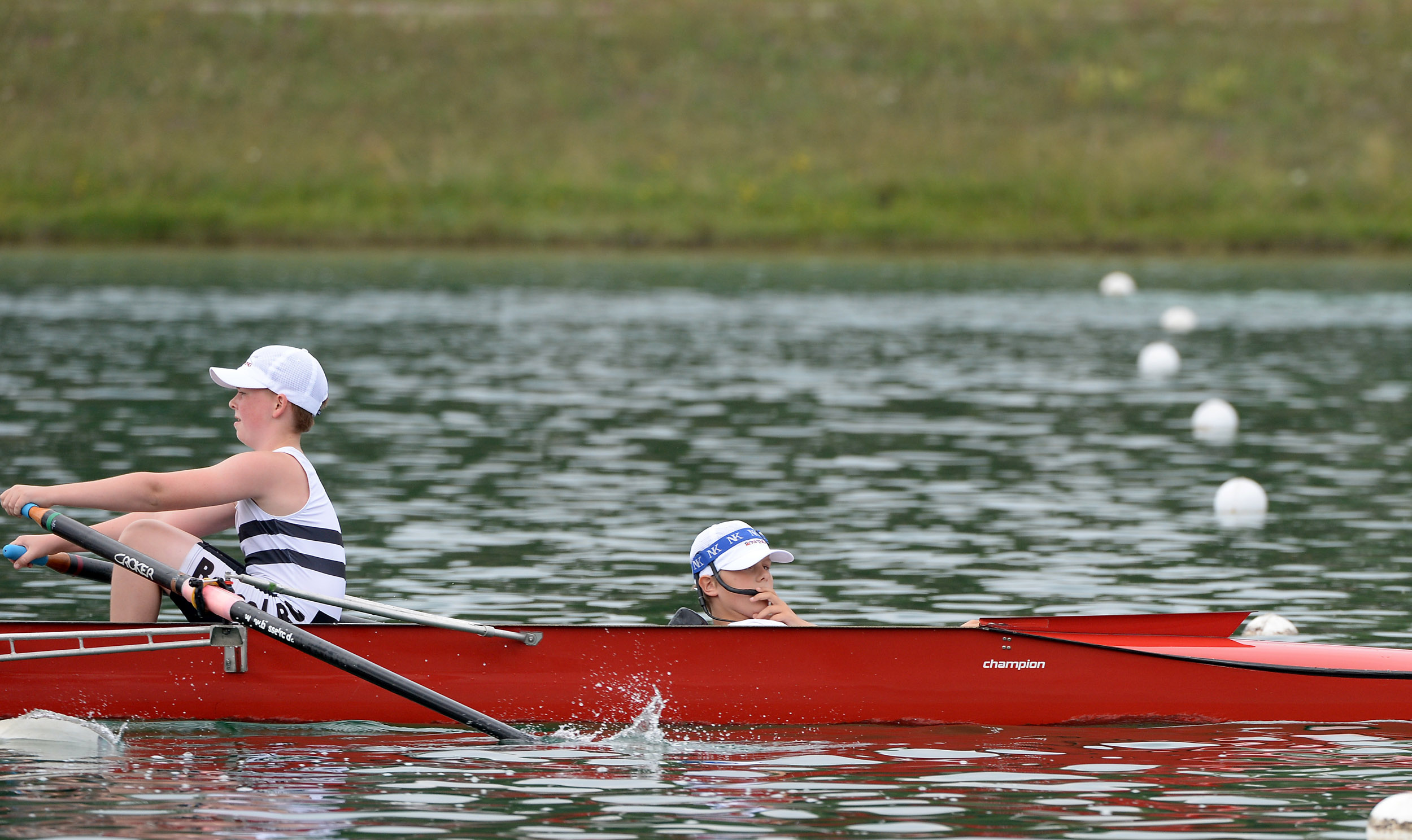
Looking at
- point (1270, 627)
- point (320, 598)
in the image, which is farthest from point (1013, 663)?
point (320, 598)

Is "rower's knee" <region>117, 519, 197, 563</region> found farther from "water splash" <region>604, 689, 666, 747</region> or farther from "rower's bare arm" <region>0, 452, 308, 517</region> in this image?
"water splash" <region>604, 689, 666, 747</region>

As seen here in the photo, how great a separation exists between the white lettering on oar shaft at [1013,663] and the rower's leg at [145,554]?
3494mm

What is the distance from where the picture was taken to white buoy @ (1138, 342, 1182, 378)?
26141 millimetres

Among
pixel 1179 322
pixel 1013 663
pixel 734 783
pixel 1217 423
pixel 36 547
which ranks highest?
pixel 1179 322

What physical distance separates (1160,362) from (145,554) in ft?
63.3

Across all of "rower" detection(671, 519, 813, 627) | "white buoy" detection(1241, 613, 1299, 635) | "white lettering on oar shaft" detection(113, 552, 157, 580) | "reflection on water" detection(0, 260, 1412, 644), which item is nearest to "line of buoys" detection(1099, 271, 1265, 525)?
"reflection on water" detection(0, 260, 1412, 644)

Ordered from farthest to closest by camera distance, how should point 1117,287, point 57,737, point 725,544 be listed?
point 1117,287, point 725,544, point 57,737

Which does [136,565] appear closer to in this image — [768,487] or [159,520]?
[159,520]

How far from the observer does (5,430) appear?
1902 centimetres

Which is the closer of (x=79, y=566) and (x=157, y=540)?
(x=157, y=540)

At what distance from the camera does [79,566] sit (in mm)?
9266

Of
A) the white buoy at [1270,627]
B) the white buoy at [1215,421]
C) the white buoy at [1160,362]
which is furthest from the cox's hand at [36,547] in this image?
the white buoy at [1160,362]

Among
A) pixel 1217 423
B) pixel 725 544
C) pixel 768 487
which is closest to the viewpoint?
pixel 725 544

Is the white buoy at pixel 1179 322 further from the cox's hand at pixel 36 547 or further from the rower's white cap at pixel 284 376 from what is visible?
the cox's hand at pixel 36 547
